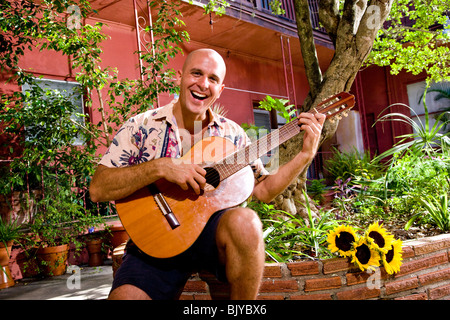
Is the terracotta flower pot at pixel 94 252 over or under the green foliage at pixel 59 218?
under

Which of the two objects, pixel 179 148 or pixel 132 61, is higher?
pixel 132 61

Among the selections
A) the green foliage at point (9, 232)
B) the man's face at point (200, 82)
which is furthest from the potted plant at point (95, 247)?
the man's face at point (200, 82)

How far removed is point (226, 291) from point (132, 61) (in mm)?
5819

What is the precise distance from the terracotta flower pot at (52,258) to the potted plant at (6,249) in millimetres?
377

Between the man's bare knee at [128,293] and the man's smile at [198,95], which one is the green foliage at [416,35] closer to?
the man's smile at [198,95]

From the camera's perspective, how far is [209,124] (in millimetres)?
2256

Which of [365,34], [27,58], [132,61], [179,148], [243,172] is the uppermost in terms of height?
[132,61]

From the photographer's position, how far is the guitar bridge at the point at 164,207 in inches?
69.9

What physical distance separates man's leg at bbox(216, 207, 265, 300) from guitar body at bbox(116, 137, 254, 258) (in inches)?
7.9

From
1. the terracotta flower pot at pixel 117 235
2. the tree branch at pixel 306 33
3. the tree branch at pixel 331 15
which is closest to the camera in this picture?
the tree branch at pixel 331 15
